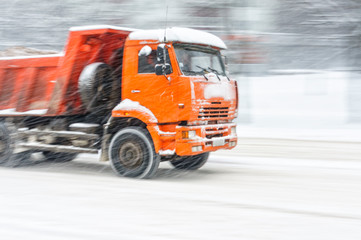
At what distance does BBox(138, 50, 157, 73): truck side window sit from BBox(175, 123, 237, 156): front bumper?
110 centimetres

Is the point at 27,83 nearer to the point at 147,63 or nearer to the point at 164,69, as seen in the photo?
the point at 147,63

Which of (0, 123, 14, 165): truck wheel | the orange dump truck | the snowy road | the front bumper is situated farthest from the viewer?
(0, 123, 14, 165): truck wheel

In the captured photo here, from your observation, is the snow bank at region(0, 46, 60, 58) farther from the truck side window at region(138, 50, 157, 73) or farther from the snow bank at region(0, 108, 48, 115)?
the truck side window at region(138, 50, 157, 73)

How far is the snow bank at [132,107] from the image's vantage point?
7.78 meters

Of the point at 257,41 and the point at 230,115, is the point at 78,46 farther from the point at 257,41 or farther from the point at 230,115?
the point at 257,41

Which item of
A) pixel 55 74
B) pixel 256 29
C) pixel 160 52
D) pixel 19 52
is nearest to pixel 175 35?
pixel 160 52

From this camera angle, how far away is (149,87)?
7840mm

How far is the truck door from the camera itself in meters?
7.66

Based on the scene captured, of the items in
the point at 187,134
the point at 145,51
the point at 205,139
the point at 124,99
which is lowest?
the point at 205,139

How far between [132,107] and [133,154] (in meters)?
0.77

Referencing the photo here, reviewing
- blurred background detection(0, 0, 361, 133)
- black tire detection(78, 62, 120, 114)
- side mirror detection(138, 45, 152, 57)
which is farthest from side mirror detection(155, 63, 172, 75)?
blurred background detection(0, 0, 361, 133)

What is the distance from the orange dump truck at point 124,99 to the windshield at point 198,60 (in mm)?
18

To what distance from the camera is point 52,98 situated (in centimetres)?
892

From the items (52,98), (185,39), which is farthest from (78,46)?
(185,39)
